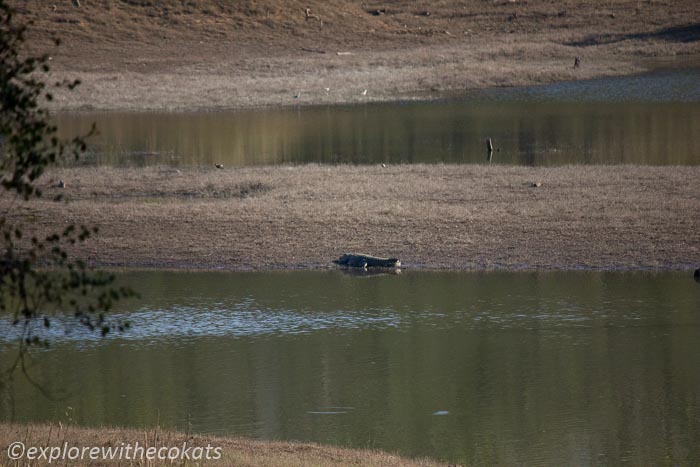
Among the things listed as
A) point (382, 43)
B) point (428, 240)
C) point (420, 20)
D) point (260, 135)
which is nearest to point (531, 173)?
point (428, 240)

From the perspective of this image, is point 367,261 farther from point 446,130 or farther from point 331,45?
point 331,45

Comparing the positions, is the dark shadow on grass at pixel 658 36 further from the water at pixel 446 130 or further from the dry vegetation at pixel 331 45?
the water at pixel 446 130

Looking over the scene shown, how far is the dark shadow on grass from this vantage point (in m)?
68.1

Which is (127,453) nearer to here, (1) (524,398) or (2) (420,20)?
(1) (524,398)

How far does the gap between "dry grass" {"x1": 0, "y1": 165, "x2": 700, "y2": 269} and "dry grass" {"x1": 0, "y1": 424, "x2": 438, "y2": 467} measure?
30.8 ft

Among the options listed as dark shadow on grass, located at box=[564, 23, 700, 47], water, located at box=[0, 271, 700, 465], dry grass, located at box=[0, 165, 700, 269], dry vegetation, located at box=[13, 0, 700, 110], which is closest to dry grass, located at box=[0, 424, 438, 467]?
water, located at box=[0, 271, 700, 465]

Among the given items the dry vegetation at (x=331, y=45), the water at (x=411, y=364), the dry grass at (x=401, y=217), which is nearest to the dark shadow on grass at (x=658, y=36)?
the dry vegetation at (x=331, y=45)

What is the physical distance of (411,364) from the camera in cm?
1538

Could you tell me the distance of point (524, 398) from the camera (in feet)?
45.6

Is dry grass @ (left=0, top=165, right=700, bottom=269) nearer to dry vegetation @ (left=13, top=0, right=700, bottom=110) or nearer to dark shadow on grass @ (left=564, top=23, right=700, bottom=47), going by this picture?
dry vegetation @ (left=13, top=0, right=700, bottom=110)

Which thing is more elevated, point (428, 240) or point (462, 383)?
point (428, 240)

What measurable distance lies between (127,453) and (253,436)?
252 centimetres

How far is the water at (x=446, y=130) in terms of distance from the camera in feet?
108

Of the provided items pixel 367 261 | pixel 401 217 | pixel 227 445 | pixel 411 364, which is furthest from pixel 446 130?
pixel 227 445
